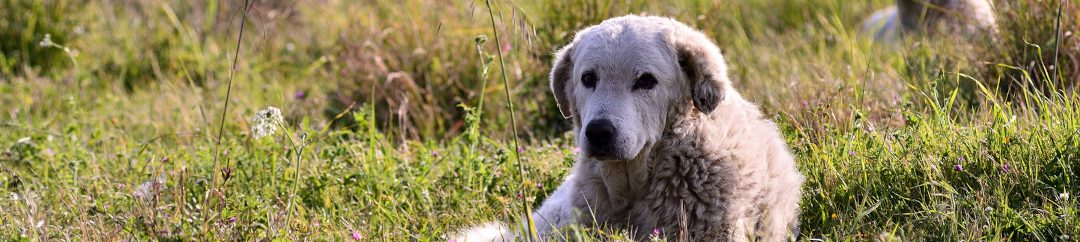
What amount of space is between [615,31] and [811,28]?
4584 millimetres

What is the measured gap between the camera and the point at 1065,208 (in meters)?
3.94

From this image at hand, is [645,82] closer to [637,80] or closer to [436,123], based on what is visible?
[637,80]

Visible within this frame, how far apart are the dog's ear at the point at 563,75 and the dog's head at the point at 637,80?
0.56ft

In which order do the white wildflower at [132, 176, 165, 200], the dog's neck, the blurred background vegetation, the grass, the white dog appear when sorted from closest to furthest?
the white wildflower at [132, 176, 165, 200]
the white dog
the dog's neck
the grass
the blurred background vegetation

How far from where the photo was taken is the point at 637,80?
4004 mm

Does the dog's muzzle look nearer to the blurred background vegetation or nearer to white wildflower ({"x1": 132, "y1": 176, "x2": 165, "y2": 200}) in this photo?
the blurred background vegetation

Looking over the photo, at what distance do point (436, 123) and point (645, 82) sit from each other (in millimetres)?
3519

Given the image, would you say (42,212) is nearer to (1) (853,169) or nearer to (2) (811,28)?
(1) (853,169)

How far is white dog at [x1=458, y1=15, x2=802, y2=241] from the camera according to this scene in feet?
13.0

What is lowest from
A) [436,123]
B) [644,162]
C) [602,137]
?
[436,123]

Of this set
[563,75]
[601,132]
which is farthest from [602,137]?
[563,75]

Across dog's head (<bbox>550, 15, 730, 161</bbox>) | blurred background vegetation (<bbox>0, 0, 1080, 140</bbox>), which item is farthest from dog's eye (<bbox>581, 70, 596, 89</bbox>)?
blurred background vegetation (<bbox>0, 0, 1080, 140</bbox>)

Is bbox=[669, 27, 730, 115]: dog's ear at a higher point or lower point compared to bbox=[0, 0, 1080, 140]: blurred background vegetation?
higher

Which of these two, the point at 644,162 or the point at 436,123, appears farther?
the point at 436,123
